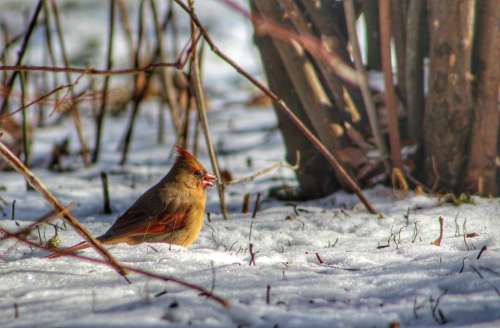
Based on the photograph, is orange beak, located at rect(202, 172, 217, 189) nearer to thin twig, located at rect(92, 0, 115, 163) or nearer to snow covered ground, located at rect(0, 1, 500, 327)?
snow covered ground, located at rect(0, 1, 500, 327)

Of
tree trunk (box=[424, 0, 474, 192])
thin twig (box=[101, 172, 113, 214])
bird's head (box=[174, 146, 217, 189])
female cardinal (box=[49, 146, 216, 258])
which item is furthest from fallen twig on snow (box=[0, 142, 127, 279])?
tree trunk (box=[424, 0, 474, 192])

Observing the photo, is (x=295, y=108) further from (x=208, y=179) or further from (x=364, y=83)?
(x=208, y=179)

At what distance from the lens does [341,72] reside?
4.16 m

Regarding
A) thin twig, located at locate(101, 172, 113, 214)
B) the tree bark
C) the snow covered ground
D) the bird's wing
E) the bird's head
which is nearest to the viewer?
the snow covered ground

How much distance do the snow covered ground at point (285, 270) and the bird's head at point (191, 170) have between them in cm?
Result: 23

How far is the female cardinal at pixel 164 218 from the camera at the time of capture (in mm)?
3646

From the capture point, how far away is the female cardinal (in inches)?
144

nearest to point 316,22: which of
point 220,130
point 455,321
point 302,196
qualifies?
point 302,196

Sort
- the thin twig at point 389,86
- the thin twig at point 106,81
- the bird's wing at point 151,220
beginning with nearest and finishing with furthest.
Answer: the bird's wing at point 151,220 < the thin twig at point 389,86 < the thin twig at point 106,81

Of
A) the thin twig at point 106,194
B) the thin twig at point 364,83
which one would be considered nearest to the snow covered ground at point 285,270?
the thin twig at point 106,194

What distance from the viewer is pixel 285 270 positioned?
3.03 meters

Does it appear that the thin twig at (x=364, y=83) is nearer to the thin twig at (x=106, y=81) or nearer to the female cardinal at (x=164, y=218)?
the female cardinal at (x=164, y=218)

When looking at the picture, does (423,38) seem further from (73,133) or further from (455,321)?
(73,133)

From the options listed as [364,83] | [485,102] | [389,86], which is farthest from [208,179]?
[485,102]
